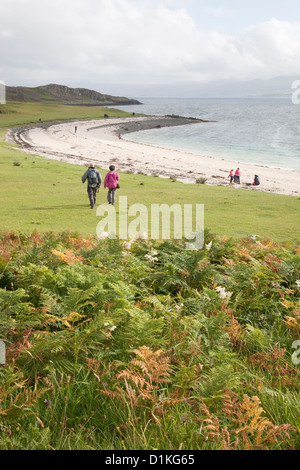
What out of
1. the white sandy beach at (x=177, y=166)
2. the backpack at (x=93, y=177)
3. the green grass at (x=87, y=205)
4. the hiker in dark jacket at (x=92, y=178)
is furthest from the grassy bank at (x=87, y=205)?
the white sandy beach at (x=177, y=166)

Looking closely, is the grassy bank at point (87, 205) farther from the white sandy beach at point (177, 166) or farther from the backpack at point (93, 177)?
the white sandy beach at point (177, 166)

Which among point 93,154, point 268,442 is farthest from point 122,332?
point 93,154

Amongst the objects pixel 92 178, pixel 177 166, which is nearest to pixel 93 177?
pixel 92 178

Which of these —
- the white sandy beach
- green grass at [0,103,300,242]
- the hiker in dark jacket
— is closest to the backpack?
the hiker in dark jacket

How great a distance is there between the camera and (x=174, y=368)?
186 inches

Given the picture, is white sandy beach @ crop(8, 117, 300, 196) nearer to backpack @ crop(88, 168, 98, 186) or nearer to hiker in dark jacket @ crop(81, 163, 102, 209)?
hiker in dark jacket @ crop(81, 163, 102, 209)

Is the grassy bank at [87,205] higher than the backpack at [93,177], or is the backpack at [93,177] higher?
the backpack at [93,177]

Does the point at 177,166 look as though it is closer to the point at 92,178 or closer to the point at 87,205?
the point at 87,205

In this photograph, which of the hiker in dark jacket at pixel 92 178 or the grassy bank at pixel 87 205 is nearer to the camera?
the grassy bank at pixel 87 205

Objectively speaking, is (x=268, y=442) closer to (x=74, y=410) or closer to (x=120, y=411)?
(x=120, y=411)

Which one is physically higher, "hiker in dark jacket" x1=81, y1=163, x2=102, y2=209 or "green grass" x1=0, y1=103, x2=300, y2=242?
"hiker in dark jacket" x1=81, y1=163, x2=102, y2=209

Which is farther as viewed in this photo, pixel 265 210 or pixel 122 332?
pixel 265 210
